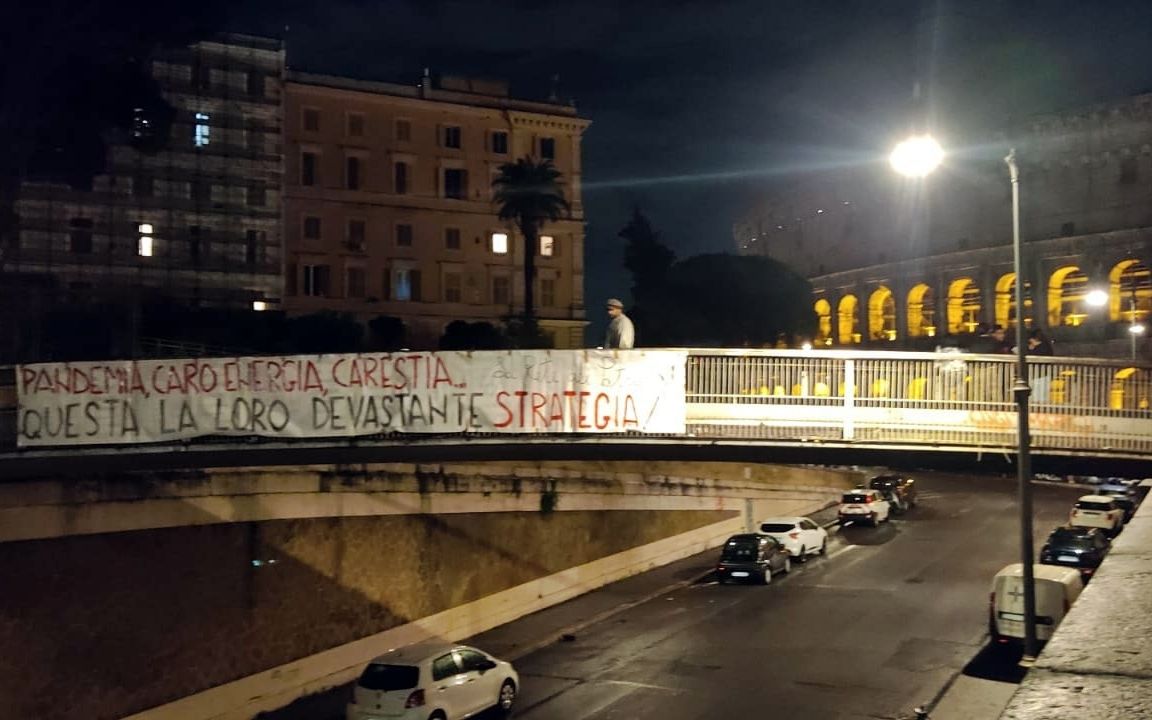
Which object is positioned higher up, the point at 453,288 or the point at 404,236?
the point at 404,236

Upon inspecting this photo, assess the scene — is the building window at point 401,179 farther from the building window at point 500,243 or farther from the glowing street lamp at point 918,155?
the glowing street lamp at point 918,155

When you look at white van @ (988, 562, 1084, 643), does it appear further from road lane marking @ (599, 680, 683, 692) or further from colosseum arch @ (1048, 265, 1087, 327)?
colosseum arch @ (1048, 265, 1087, 327)

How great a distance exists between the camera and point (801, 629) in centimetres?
2328

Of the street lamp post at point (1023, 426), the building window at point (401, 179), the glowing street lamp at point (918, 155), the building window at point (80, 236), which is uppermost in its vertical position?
the building window at point (401, 179)

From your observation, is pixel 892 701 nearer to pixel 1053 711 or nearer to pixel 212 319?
pixel 1053 711

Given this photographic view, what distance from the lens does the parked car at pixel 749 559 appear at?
28547mm

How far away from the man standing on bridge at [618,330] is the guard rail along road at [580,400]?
1.85 feet

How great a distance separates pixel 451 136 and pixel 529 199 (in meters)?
7.49

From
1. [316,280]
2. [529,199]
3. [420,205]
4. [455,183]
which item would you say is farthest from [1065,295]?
[316,280]

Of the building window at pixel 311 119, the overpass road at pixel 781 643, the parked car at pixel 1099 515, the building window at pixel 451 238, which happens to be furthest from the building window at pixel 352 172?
the parked car at pixel 1099 515

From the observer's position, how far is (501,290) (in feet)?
197

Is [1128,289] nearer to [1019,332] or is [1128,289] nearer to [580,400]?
[1019,332]

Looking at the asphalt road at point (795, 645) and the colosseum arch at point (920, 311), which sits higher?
the colosseum arch at point (920, 311)

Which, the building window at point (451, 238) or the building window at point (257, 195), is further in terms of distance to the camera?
the building window at point (451, 238)
